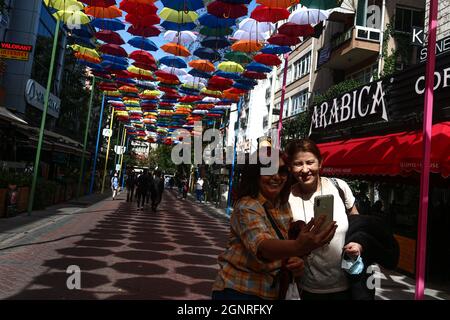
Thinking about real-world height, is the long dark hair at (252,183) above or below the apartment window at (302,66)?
below

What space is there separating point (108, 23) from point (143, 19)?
213cm

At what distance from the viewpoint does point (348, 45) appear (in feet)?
79.4

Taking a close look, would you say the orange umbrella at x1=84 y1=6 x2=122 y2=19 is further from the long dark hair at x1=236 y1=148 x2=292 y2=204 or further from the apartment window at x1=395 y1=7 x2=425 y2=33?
the apartment window at x1=395 y1=7 x2=425 y2=33

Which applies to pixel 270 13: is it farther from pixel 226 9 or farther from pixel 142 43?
pixel 142 43

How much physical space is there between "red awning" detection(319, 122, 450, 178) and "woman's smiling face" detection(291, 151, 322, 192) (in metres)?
5.70

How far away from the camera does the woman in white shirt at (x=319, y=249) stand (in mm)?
2744

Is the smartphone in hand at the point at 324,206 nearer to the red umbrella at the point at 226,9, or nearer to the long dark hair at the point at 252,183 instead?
the long dark hair at the point at 252,183

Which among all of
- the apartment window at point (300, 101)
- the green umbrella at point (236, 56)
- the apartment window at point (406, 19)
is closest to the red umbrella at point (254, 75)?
the green umbrella at point (236, 56)

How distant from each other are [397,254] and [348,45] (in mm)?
23281

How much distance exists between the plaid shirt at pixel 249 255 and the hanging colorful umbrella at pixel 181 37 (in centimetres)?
1234

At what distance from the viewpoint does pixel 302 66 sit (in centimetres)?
3400

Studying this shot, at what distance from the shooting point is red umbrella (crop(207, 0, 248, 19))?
9.76 m

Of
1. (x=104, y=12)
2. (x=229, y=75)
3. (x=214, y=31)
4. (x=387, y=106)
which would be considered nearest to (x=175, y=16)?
A: (x=214, y=31)
